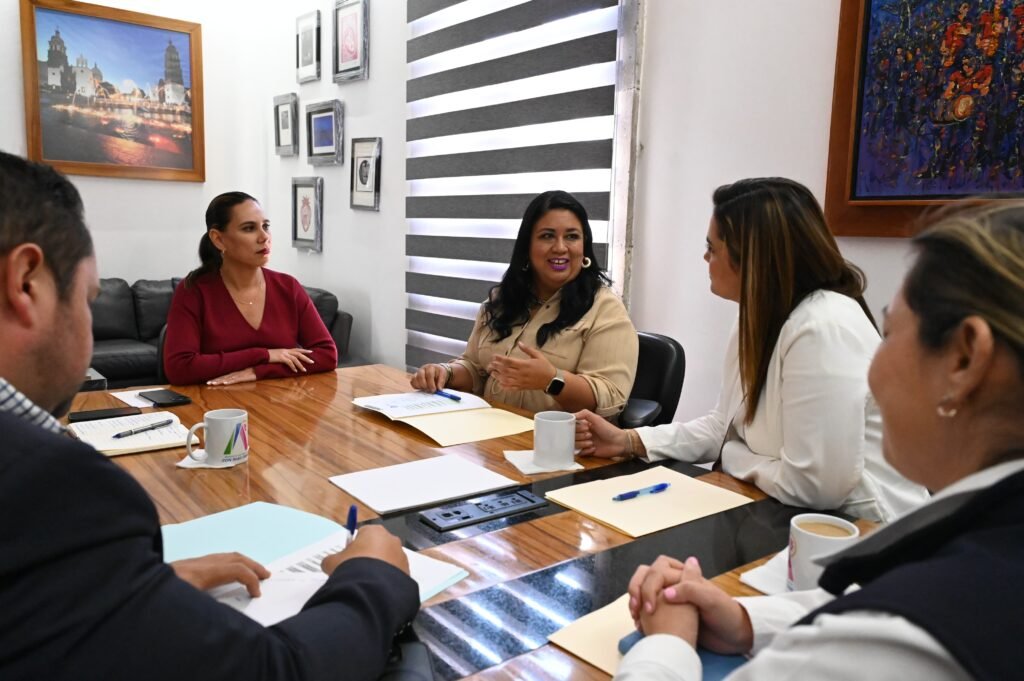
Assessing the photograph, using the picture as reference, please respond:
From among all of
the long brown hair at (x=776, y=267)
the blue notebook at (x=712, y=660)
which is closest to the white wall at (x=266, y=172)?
the long brown hair at (x=776, y=267)

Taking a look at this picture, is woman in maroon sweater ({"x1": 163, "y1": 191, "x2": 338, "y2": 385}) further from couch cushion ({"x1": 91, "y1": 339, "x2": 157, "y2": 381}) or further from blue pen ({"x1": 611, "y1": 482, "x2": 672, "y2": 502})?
couch cushion ({"x1": 91, "y1": 339, "x2": 157, "y2": 381})

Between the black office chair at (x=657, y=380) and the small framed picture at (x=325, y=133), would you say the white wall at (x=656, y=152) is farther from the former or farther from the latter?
the black office chair at (x=657, y=380)

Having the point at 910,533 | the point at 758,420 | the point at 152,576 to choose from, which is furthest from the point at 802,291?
the point at 152,576

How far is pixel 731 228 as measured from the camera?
1606 mm

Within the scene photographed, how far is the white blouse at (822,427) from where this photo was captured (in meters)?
1.34

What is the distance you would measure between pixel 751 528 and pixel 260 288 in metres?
2.16

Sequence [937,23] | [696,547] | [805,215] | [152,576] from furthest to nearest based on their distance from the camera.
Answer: [937,23], [805,215], [696,547], [152,576]

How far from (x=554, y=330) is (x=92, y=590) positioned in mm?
1880

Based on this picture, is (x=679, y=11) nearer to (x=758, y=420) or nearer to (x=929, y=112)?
(x=929, y=112)

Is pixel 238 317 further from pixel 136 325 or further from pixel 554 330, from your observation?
pixel 136 325

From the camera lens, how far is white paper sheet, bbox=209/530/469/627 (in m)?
0.92

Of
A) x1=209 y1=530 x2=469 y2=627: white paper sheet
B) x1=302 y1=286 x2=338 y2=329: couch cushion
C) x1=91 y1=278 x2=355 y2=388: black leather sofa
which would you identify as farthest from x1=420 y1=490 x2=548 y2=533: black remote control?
x1=302 y1=286 x2=338 y2=329: couch cushion

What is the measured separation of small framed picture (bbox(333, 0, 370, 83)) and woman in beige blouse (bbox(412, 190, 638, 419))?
8.56 feet

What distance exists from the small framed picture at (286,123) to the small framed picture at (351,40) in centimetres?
58
